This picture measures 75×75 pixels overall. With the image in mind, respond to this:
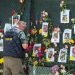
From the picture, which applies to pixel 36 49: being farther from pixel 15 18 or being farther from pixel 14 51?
pixel 15 18

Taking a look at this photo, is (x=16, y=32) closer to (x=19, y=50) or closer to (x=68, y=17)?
(x=19, y=50)

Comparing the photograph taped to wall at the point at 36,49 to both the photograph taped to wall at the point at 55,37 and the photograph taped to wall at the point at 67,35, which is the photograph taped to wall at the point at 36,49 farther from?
the photograph taped to wall at the point at 67,35

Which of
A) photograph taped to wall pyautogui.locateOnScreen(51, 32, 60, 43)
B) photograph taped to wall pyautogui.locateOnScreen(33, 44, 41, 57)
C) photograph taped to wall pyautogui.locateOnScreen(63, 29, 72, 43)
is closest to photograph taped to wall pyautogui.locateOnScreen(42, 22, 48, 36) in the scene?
photograph taped to wall pyautogui.locateOnScreen(51, 32, 60, 43)

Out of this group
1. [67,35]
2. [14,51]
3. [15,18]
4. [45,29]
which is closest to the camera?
[14,51]

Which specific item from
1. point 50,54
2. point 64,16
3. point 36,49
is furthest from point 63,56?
point 64,16

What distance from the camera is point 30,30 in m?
7.76

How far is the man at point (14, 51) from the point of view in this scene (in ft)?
23.9

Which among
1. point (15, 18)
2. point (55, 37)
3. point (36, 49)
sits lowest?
point (36, 49)

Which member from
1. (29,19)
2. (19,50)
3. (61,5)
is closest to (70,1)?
(61,5)

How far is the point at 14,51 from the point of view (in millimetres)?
7309

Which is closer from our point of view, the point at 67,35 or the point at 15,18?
the point at 67,35

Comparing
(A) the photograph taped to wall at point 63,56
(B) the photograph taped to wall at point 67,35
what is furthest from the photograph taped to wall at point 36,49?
(B) the photograph taped to wall at point 67,35

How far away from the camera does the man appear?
730 centimetres

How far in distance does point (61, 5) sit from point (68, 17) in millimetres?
276
